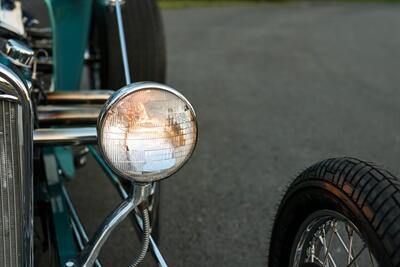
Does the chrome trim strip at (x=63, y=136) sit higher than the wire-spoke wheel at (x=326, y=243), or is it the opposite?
the chrome trim strip at (x=63, y=136)

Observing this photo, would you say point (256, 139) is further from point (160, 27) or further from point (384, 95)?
point (384, 95)

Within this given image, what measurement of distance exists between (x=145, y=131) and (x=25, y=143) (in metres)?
0.28

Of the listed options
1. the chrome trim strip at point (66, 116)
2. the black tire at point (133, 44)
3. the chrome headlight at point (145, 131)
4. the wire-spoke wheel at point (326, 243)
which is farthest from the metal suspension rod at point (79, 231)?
the black tire at point (133, 44)

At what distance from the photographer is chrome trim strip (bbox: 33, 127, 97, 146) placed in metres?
1.58

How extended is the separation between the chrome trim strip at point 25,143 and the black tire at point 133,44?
1240 mm

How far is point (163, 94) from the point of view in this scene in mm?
1370

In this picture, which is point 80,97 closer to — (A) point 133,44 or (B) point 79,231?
(B) point 79,231

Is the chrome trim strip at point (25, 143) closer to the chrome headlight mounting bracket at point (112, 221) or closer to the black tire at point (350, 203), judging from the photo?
the chrome headlight mounting bracket at point (112, 221)

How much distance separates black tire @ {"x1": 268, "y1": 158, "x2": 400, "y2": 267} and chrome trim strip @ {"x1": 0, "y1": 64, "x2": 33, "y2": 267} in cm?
64

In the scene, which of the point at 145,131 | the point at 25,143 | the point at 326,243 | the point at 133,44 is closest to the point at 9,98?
the point at 25,143

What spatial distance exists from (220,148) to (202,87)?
118 cm

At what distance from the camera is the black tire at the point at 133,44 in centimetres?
267

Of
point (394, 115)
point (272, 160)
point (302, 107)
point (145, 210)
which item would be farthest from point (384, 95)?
point (145, 210)

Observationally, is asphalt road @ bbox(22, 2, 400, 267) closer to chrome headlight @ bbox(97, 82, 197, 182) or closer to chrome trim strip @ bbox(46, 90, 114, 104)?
chrome trim strip @ bbox(46, 90, 114, 104)
